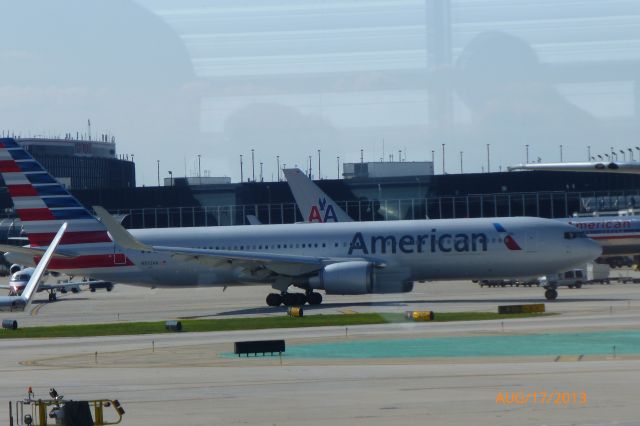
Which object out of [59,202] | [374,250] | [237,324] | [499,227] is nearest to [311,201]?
[374,250]

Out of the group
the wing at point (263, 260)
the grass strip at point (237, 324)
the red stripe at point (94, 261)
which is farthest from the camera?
the red stripe at point (94, 261)

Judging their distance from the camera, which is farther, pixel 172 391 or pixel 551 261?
pixel 551 261

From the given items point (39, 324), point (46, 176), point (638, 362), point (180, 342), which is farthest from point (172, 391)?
point (46, 176)

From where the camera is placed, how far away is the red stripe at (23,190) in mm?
57031

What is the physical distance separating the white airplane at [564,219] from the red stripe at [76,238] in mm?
19429

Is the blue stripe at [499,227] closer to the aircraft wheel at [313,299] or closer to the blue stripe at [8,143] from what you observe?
the aircraft wheel at [313,299]

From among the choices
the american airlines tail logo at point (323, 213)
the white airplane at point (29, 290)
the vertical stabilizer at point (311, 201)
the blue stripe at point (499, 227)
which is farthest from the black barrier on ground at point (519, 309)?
the american airlines tail logo at point (323, 213)

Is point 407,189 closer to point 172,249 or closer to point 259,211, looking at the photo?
point 259,211

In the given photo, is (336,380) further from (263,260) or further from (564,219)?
→ (564,219)

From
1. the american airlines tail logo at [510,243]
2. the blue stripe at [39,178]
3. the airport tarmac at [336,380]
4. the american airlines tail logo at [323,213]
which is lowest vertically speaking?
the airport tarmac at [336,380]

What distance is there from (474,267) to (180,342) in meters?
20.7

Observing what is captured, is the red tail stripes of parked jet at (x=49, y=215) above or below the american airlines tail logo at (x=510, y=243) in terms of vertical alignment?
above

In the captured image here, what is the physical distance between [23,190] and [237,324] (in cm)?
1846

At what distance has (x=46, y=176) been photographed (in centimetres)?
5744
